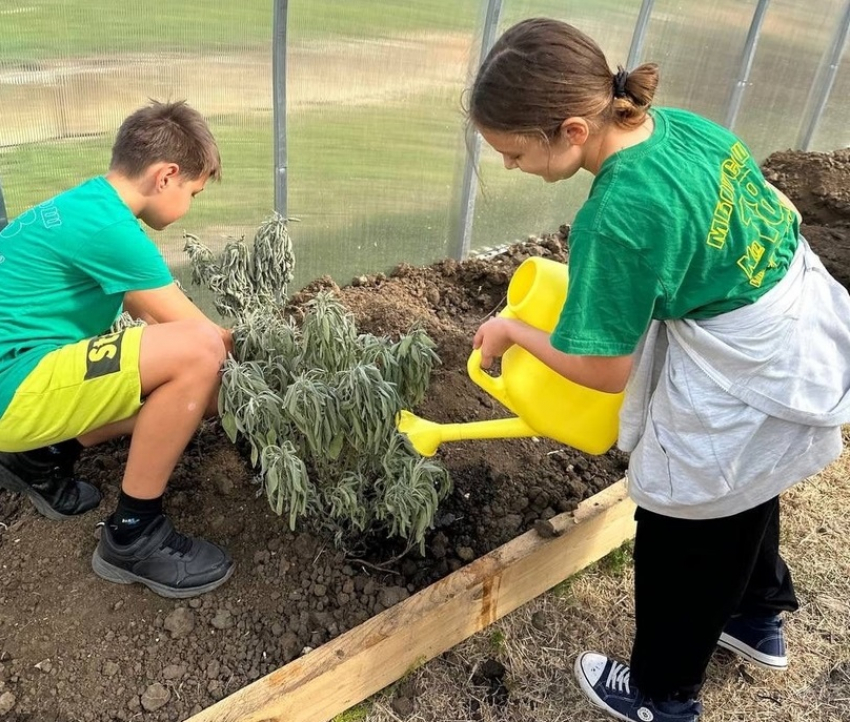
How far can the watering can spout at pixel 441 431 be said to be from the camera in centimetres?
220

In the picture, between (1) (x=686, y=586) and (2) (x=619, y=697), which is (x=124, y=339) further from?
(2) (x=619, y=697)

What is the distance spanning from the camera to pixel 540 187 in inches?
194

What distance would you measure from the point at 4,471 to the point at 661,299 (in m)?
2.07

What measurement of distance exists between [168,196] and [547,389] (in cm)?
124

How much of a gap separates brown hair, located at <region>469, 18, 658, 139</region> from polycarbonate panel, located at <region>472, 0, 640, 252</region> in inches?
113

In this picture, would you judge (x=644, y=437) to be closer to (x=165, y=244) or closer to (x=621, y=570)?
(x=621, y=570)

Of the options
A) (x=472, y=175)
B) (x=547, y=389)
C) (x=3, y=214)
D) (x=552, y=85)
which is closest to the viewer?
(x=552, y=85)

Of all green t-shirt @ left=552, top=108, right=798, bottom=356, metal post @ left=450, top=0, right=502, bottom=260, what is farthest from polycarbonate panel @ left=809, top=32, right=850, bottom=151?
green t-shirt @ left=552, top=108, right=798, bottom=356

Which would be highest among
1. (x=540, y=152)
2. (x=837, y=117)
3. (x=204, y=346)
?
(x=540, y=152)

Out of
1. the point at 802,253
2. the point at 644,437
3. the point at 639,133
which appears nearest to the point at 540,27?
the point at 639,133

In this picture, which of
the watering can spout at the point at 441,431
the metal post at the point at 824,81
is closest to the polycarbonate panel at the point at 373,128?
the watering can spout at the point at 441,431

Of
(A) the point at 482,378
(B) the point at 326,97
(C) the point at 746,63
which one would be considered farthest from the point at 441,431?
(C) the point at 746,63

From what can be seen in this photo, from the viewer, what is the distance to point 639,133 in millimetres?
1538

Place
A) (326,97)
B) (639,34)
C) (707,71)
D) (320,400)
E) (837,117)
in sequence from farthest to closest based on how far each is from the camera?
1. (837,117)
2. (707,71)
3. (639,34)
4. (326,97)
5. (320,400)
